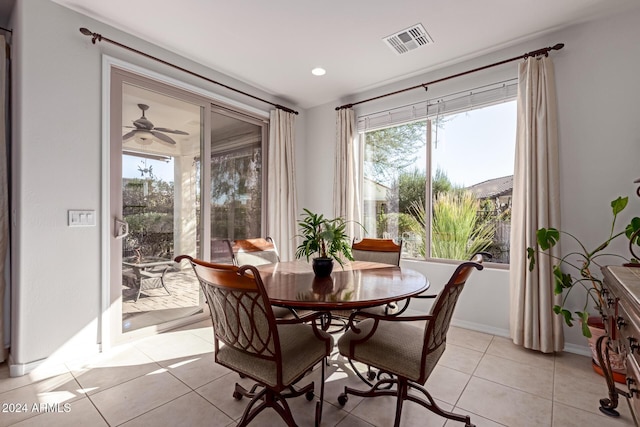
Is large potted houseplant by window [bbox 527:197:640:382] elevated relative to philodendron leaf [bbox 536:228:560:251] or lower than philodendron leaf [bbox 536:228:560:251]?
lower

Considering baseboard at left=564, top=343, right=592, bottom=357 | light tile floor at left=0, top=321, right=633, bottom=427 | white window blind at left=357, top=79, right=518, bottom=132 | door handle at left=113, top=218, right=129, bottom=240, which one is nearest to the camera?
light tile floor at left=0, top=321, right=633, bottom=427

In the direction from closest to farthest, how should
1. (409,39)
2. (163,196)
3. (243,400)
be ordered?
(243,400), (409,39), (163,196)

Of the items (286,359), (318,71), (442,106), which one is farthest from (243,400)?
(442,106)

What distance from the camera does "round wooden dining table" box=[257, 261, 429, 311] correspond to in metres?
1.39

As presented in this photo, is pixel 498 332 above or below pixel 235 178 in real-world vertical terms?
below

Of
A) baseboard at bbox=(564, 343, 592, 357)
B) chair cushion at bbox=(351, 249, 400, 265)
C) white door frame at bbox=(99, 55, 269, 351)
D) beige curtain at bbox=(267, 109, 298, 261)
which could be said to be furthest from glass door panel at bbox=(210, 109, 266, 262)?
baseboard at bbox=(564, 343, 592, 357)

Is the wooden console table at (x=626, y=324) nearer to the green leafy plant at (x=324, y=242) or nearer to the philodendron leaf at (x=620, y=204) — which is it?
the philodendron leaf at (x=620, y=204)

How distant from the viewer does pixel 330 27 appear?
97.1 inches

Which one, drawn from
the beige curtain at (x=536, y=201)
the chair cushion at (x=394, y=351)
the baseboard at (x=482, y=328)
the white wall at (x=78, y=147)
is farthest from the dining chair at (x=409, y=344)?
the white wall at (x=78, y=147)

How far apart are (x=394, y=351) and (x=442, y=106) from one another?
2.73 m

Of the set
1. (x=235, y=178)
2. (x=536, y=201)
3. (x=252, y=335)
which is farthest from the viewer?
(x=235, y=178)

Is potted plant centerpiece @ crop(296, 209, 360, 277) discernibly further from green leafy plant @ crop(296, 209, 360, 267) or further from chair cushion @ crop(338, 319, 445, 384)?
chair cushion @ crop(338, 319, 445, 384)

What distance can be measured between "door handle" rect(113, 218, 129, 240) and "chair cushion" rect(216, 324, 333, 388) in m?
1.65

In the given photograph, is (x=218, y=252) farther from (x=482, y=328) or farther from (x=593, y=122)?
(x=593, y=122)
